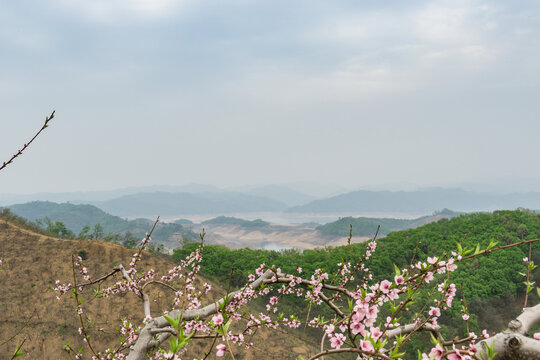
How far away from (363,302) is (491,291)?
3986 cm

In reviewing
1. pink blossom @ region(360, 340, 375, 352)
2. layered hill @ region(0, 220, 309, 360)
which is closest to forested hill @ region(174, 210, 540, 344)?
layered hill @ region(0, 220, 309, 360)

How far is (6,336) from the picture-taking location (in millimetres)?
19297

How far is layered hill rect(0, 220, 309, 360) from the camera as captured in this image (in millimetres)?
20062

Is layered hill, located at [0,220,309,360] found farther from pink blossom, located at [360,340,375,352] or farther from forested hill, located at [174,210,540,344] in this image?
pink blossom, located at [360,340,375,352]

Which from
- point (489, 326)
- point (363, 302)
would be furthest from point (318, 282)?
point (489, 326)

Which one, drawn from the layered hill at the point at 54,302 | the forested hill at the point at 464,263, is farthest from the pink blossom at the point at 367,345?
the forested hill at the point at 464,263

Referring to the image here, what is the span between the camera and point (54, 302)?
22.7m

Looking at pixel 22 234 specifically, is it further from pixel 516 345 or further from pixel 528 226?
pixel 528 226

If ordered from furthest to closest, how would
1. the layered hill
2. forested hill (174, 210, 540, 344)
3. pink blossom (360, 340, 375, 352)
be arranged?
forested hill (174, 210, 540, 344) < the layered hill < pink blossom (360, 340, 375, 352)

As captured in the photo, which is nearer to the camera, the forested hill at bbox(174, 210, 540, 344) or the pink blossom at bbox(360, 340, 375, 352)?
the pink blossom at bbox(360, 340, 375, 352)

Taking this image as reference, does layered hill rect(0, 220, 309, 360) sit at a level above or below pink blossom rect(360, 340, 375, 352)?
below

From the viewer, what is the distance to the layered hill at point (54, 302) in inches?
790

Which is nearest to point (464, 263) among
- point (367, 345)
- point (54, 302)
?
point (367, 345)

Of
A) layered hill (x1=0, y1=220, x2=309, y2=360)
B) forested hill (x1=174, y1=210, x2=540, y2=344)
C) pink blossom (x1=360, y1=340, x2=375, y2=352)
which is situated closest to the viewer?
pink blossom (x1=360, y1=340, x2=375, y2=352)
